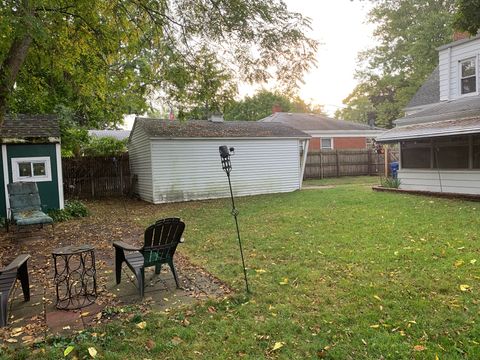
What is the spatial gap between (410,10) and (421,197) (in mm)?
22071

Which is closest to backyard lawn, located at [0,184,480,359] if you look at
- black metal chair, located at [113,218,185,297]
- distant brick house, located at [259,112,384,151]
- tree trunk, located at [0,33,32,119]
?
black metal chair, located at [113,218,185,297]

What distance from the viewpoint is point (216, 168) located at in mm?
15055

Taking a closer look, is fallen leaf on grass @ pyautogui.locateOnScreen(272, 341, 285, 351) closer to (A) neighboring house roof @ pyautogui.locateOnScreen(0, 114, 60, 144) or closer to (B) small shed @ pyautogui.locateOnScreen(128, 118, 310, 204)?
(A) neighboring house roof @ pyautogui.locateOnScreen(0, 114, 60, 144)

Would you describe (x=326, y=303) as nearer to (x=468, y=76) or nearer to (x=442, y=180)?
(x=442, y=180)

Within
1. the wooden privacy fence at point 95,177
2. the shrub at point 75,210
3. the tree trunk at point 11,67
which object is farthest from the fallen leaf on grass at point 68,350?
the wooden privacy fence at point 95,177

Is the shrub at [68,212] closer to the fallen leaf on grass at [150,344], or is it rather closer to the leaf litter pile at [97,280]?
the leaf litter pile at [97,280]

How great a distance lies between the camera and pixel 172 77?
8.21 meters

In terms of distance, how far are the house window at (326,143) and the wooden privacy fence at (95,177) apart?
14850 mm

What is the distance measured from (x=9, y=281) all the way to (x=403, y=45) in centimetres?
3134

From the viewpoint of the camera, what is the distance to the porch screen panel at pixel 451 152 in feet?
38.8

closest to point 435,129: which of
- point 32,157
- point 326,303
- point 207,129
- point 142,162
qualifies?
point 207,129

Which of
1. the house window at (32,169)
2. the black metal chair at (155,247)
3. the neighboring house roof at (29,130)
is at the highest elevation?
the neighboring house roof at (29,130)

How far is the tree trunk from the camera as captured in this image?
16.7 ft

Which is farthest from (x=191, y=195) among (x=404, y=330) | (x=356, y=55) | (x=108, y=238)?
(x=356, y=55)
